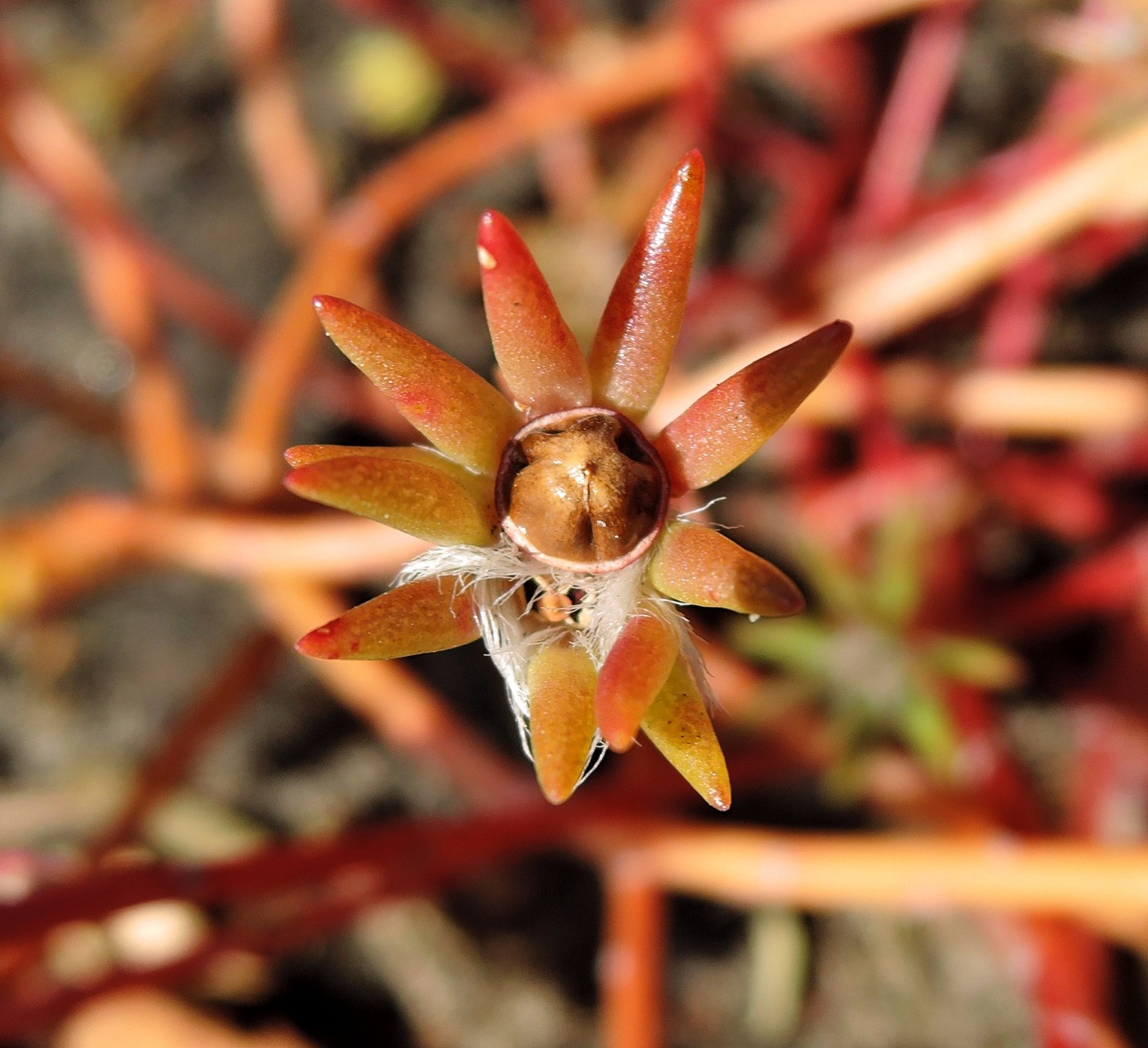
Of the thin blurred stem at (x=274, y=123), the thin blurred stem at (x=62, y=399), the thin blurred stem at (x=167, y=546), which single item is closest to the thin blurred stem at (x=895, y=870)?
the thin blurred stem at (x=167, y=546)

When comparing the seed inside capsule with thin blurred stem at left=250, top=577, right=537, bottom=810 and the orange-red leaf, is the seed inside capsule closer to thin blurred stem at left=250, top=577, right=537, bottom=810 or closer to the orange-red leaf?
the orange-red leaf

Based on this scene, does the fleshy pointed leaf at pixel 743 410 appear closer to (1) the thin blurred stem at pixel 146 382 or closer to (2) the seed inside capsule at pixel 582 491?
(2) the seed inside capsule at pixel 582 491

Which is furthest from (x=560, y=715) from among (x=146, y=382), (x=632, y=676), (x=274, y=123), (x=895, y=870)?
(x=274, y=123)

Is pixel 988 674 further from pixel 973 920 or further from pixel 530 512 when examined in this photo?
pixel 530 512

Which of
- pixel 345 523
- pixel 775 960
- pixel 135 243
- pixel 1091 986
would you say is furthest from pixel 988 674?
pixel 135 243

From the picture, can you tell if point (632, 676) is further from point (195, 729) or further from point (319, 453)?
point (195, 729)
